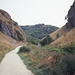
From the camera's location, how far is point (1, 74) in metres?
6.20

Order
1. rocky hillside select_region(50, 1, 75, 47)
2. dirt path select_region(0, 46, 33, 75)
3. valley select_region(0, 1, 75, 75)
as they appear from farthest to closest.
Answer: rocky hillside select_region(50, 1, 75, 47), dirt path select_region(0, 46, 33, 75), valley select_region(0, 1, 75, 75)

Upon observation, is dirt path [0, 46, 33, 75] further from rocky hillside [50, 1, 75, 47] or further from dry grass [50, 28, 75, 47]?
dry grass [50, 28, 75, 47]

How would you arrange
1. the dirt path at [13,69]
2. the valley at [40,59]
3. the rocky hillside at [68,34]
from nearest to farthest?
1. the valley at [40,59]
2. the dirt path at [13,69]
3. the rocky hillside at [68,34]

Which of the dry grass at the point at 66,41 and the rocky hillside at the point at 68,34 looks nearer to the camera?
the dry grass at the point at 66,41

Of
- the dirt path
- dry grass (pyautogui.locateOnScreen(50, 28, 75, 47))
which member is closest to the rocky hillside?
dry grass (pyautogui.locateOnScreen(50, 28, 75, 47))

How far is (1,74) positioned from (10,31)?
63.1 meters

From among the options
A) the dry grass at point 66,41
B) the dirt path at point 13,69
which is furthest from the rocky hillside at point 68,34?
the dirt path at point 13,69

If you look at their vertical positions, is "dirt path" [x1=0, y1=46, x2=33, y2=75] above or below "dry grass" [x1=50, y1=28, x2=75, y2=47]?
above

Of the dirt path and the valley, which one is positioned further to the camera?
the dirt path

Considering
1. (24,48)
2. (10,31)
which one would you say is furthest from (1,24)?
(24,48)

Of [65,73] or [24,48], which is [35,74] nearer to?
[65,73]

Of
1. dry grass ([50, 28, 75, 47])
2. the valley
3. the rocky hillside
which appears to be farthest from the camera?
the rocky hillside

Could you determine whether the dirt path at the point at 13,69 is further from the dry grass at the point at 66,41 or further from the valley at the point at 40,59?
the dry grass at the point at 66,41

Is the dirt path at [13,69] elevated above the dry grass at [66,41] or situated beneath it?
elevated above
